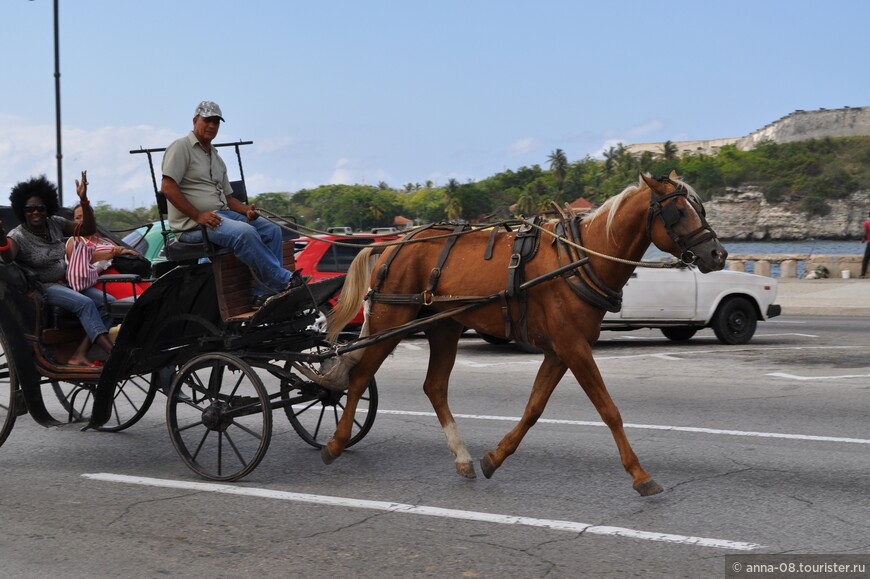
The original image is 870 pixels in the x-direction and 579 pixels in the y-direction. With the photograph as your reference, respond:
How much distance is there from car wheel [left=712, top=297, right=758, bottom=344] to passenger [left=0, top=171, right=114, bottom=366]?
10.1m

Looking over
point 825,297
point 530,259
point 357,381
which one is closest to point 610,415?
point 530,259

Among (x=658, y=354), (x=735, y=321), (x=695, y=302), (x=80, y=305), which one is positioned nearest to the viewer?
(x=80, y=305)

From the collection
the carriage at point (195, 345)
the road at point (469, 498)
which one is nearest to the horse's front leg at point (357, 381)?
the road at point (469, 498)

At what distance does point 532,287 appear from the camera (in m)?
6.83

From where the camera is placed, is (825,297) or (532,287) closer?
(532,287)

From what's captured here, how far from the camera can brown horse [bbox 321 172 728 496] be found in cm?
647

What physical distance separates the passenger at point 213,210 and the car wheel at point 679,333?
10.0 metres

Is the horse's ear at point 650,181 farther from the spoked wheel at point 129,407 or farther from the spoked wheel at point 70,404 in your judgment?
the spoked wheel at point 70,404

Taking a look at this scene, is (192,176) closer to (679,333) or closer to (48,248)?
(48,248)

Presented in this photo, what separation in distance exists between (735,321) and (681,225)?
9666 mm

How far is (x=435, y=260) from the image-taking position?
741 cm

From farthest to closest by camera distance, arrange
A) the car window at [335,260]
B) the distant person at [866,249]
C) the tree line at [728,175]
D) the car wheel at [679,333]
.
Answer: the tree line at [728,175]
the distant person at [866,249]
the car wheel at [679,333]
the car window at [335,260]

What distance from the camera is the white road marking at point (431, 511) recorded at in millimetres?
5406

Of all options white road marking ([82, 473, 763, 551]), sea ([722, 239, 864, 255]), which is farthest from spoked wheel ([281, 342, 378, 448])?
sea ([722, 239, 864, 255])
